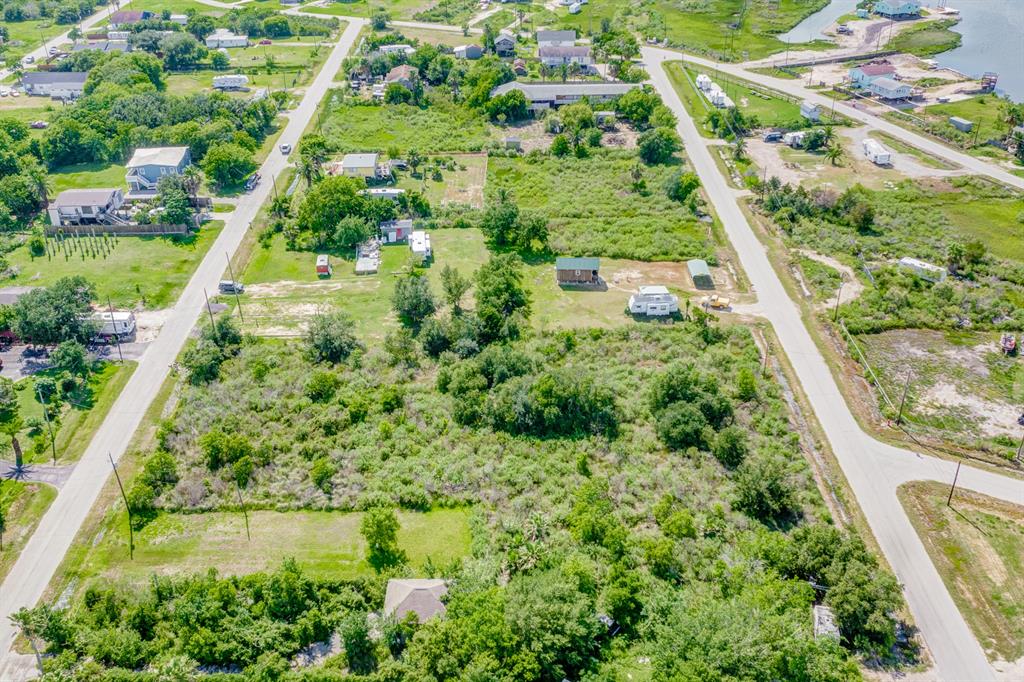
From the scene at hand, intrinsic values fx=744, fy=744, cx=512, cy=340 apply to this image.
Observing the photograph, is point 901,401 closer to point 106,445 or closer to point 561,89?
point 106,445

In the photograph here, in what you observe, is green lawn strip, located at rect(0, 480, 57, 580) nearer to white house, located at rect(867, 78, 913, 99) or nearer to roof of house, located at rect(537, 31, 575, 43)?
roof of house, located at rect(537, 31, 575, 43)

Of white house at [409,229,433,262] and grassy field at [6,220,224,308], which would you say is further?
white house at [409,229,433,262]

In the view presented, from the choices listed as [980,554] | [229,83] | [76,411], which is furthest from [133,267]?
Result: [980,554]

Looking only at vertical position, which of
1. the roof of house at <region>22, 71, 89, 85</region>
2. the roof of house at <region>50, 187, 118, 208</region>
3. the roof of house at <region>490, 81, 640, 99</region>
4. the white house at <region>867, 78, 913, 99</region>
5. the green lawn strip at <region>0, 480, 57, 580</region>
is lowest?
the green lawn strip at <region>0, 480, 57, 580</region>

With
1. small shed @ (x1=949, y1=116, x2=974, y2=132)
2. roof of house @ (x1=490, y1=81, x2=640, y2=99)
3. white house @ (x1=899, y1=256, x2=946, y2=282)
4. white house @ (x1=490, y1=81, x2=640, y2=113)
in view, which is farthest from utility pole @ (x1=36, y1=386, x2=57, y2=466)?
small shed @ (x1=949, y1=116, x2=974, y2=132)

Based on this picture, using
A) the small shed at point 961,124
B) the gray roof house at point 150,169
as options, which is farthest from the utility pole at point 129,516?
the small shed at point 961,124

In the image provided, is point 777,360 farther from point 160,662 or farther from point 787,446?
point 160,662

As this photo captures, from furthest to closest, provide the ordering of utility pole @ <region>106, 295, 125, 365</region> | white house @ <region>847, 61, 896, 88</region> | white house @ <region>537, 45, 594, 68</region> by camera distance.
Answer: white house @ <region>537, 45, 594, 68</region>, white house @ <region>847, 61, 896, 88</region>, utility pole @ <region>106, 295, 125, 365</region>
